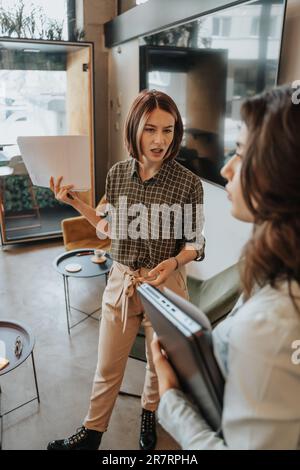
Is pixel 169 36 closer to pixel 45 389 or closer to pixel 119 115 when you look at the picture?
pixel 119 115

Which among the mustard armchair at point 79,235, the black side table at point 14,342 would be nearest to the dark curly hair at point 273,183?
the black side table at point 14,342

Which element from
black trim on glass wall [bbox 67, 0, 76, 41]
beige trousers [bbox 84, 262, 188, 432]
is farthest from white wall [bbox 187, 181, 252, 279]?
black trim on glass wall [bbox 67, 0, 76, 41]

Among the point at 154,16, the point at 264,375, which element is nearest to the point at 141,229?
the point at 264,375

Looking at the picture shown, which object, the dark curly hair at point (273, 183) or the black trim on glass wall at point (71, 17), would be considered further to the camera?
the black trim on glass wall at point (71, 17)

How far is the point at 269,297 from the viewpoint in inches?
26.9

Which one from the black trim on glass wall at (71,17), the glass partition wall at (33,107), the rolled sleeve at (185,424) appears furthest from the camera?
the black trim on glass wall at (71,17)

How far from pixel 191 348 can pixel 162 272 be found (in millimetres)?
746

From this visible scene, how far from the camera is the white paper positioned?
1808mm

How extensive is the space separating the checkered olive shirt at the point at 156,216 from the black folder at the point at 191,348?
623mm

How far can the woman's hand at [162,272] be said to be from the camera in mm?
1427

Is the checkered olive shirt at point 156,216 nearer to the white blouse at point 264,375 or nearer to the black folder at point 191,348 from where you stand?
the black folder at point 191,348

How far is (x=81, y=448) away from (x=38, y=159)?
1339 mm

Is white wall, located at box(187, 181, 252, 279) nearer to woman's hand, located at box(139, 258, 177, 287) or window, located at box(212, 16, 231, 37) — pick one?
window, located at box(212, 16, 231, 37)

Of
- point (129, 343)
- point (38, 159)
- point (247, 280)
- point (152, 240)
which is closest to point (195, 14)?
point (38, 159)
